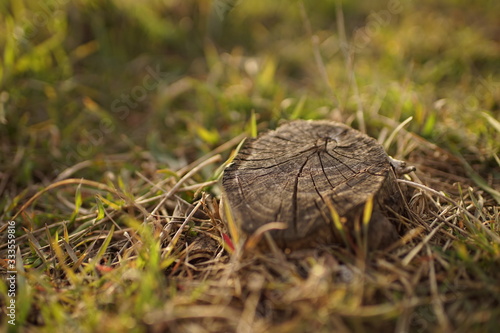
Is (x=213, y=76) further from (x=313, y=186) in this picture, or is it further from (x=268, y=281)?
(x=268, y=281)

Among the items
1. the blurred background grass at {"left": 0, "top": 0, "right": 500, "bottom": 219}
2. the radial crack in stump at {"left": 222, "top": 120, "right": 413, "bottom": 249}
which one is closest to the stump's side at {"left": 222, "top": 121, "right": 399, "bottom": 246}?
the radial crack in stump at {"left": 222, "top": 120, "right": 413, "bottom": 249}

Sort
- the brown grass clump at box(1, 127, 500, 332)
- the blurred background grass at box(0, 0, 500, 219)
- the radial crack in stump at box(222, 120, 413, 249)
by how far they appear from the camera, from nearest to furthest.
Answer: the brown grass clump at box(1, 127, 500, 332) → the radial crack in stump at box(222, 120, 413, 249) → the blurred background grass at box(0, 0, 500, 219)

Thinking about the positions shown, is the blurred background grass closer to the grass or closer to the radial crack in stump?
the grass

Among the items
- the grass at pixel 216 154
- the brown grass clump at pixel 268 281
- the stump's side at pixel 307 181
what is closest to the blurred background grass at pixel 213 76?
the grass at pixel 216 154

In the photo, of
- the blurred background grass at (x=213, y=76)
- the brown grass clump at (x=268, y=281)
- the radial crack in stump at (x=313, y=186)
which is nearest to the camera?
the brown grass clump at (x=268, y=281)

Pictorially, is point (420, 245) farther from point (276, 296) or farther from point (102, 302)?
point (102, 302)

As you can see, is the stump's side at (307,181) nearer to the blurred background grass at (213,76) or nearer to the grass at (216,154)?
the grass at (216,154)
